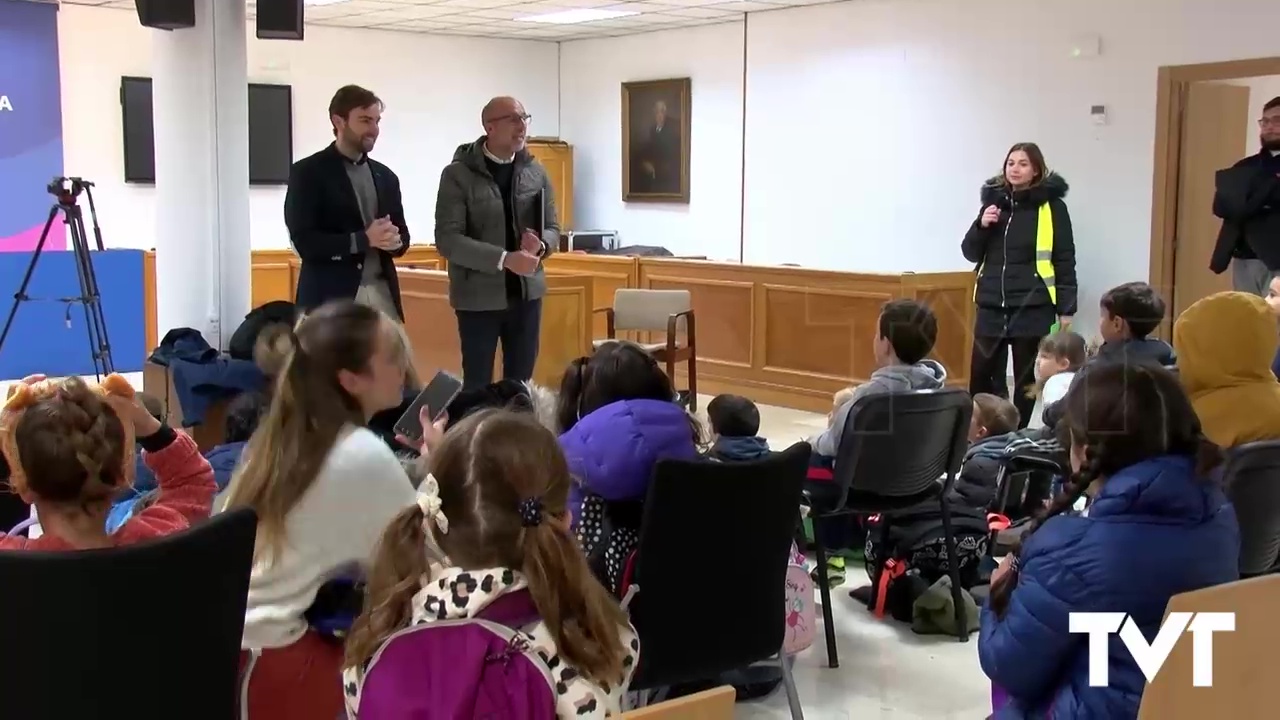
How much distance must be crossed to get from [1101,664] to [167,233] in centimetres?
406

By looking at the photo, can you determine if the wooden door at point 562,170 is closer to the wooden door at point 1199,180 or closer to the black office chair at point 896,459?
the wooden door at point 1199,180

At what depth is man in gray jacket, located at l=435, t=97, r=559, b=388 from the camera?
4336 millimetres

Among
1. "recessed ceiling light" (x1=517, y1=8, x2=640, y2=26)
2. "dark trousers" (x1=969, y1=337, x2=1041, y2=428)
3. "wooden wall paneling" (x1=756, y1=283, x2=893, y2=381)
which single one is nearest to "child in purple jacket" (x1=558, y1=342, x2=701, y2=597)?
"dark trousers" (x1=969, y1=337, x2=1041, y2=428)

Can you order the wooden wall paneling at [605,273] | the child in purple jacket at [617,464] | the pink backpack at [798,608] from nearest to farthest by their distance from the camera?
the child in purple jacket at [617,464]
the pink backpack at [798,608]
the wooden wall paneling at [605,273]

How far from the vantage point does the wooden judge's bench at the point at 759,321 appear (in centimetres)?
657

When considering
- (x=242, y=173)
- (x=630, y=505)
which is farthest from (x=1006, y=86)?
(x=630, y=505)

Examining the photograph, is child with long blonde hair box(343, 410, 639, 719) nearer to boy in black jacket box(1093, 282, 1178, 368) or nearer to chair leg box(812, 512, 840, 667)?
chair leg box(812, 512, 840, 667)

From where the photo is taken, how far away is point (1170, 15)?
6.96m

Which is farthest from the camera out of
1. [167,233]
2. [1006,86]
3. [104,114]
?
[104,114]

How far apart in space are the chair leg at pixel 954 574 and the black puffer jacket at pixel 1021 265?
2549 mm

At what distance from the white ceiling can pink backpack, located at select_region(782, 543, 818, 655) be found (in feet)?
21.9

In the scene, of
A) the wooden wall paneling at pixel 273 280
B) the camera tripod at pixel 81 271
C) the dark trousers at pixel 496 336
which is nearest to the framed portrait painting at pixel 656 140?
the wooden wall paneling at pixel 273 280

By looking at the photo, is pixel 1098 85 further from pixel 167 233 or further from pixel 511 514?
pixel 511 514

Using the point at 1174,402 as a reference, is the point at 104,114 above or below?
above
